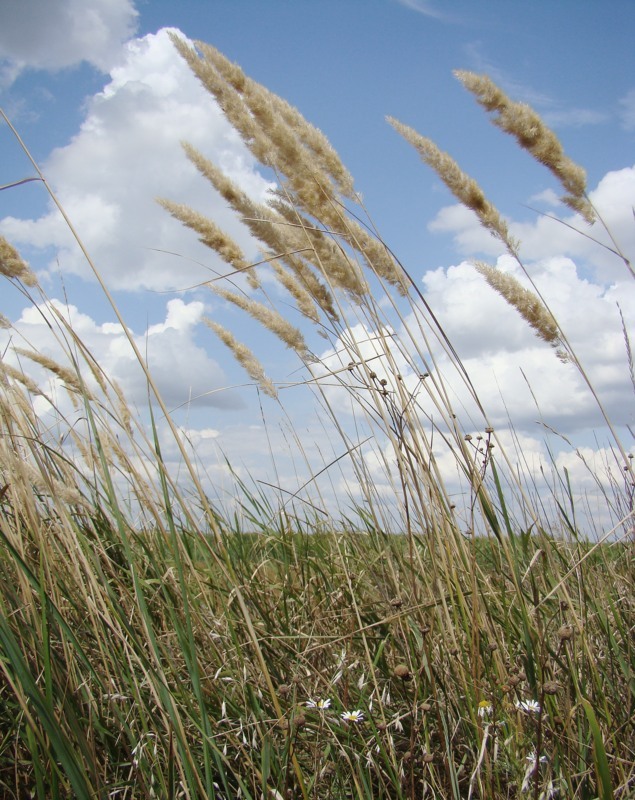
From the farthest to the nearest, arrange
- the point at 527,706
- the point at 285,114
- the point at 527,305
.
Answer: the point at 285,114 → the point at 527,305 → the point at 527,706

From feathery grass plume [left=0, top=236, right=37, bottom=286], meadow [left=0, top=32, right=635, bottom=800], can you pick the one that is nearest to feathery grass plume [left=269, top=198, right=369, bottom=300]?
meadow [left=0, top=32, right=635, bottom=800]

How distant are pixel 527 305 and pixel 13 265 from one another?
1.42 m

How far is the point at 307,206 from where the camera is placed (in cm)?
196

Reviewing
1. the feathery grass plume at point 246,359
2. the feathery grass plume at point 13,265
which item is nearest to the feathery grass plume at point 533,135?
the feathery grass plume at point 246,359

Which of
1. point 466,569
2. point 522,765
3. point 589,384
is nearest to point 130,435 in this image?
point 466,569

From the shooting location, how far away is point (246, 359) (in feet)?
7.97

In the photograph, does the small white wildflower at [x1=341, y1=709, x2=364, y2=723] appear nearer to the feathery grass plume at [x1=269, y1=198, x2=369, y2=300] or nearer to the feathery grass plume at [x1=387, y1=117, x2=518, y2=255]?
the feathery grass plume at [x1=269, y1=198, x2=369, y2=300]

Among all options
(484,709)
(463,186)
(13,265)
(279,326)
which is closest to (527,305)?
(463,186)

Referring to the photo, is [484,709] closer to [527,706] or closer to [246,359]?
[527,706]

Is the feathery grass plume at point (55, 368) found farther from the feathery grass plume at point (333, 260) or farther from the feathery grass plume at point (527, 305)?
the feathery grass plume at point (527, 305)

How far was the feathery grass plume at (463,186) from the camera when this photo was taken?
1876mm

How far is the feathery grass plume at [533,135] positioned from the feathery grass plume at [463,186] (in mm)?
216

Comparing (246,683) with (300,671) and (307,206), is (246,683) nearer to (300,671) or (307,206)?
(300,671)

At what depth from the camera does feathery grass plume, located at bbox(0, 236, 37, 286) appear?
1822 mm
